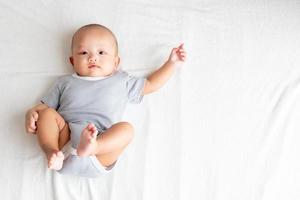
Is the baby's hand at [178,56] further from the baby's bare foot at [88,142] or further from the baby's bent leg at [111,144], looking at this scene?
the baby's bare foot at [88,142]

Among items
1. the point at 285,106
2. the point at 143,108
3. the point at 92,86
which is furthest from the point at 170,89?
the point at 285,106

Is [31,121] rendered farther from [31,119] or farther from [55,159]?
[55,159]

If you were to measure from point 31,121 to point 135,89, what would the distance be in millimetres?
310

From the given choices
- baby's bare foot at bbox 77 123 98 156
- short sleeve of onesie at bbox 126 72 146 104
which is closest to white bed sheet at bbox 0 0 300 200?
short sleeve of onesie at bbox 126 72 146 104

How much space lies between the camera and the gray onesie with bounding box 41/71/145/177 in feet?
4.09

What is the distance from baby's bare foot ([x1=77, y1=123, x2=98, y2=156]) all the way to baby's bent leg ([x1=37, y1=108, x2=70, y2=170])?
0.27 ft

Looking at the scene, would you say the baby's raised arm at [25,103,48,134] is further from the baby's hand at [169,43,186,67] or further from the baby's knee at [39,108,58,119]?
the baby's hand at [169,43,186,67]

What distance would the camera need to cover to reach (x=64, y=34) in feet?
4.67

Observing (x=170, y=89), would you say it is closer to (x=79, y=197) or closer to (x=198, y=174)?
(x=198, y=174)

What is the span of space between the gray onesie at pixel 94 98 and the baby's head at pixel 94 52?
0.09 ft

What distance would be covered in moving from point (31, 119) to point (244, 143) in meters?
0.60

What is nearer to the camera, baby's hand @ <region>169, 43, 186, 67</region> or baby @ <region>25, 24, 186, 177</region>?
baby @ <region>25, 24, 186, 177</region>

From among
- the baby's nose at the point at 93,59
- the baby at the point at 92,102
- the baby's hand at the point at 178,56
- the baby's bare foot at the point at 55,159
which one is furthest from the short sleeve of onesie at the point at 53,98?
the baby's hand at the point at 178,56

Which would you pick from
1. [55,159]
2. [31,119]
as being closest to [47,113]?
[31,119]
